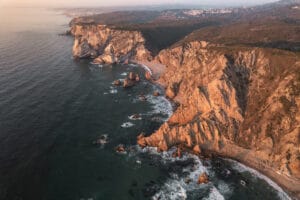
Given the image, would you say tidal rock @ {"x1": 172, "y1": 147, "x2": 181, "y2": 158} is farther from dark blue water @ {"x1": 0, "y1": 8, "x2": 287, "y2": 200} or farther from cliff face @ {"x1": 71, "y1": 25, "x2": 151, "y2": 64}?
cliff face @ {"x1": 71, "y1": 25, "x2": 151, "y2": 64}

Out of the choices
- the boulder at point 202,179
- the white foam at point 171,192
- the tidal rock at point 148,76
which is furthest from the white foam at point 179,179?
the tidal rock at point 148,76

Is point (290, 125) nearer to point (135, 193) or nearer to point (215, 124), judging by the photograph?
point (215, 124)

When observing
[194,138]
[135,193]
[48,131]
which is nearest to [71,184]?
[135,193]

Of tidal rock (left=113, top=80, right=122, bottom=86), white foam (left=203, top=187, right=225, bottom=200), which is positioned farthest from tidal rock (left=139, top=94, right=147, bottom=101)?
white foam (left=203, top=187, right=225, bottom=200)

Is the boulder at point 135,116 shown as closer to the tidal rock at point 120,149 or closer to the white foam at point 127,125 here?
the white foam at point 127,125

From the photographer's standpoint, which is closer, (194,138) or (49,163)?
(49,163)

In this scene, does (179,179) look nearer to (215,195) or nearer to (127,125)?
(215,195)
